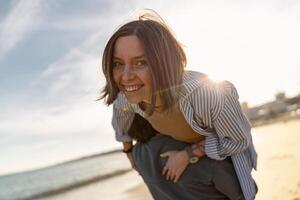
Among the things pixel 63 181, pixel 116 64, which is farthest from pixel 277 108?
pixel 116 64

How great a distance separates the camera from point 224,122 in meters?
2.74

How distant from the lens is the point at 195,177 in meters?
2.90

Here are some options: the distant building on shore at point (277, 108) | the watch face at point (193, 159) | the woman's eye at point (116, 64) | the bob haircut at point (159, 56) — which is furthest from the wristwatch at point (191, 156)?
the distant building on shore at point (277, 108)

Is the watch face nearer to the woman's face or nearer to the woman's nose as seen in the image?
the woman's face

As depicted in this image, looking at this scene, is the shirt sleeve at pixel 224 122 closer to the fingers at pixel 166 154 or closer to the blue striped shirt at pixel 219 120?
the blue striped shirt at pixel 219 120

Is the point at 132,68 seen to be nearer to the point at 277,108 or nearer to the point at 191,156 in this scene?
the point at 191,156

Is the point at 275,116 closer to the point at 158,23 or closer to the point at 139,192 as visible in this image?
the point at 139,192

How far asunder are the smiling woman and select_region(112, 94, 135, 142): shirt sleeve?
0.32 feet

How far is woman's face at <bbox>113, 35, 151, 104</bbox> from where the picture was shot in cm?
263

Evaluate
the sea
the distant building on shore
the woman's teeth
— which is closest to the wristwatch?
the woman's teeth

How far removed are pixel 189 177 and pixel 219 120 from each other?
1.27 ft

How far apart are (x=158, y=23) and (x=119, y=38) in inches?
8.5

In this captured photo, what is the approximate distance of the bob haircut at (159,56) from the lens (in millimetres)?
2578

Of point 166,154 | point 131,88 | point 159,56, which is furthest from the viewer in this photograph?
point 166,154
